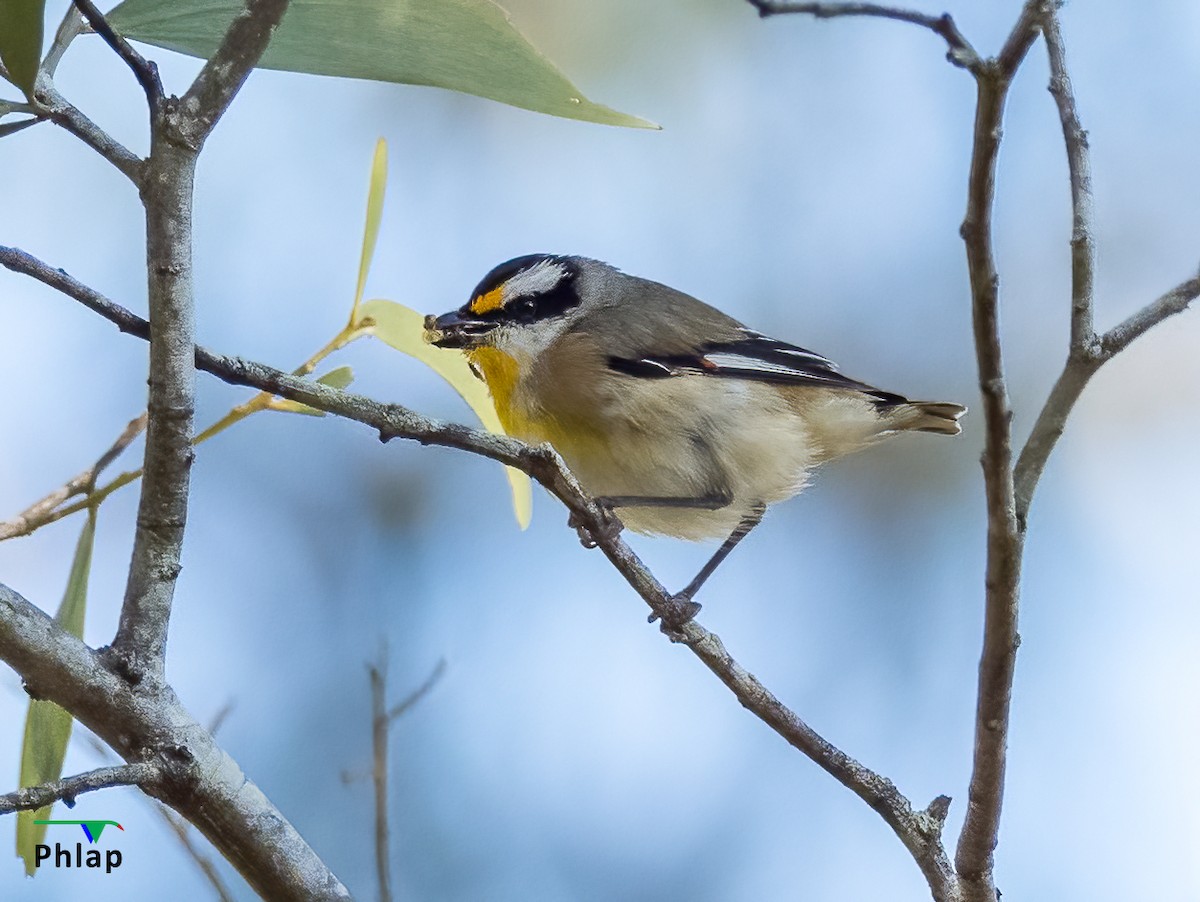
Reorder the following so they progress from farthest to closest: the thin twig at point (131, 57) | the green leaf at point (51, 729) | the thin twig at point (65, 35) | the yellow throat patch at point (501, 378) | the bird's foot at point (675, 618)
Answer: the yellow throat patch at point (501, 378)
the bird's foot at point (675, 618)
the green leaf at point (51, 729)
the thin twig at point (65, 35)
the thin twig at point (131, 57)

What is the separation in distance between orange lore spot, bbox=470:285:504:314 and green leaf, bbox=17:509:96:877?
2.56ft

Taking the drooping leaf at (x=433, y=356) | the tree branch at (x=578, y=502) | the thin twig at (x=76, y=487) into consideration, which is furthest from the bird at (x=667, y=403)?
the thin twig at (x=76, y=487)

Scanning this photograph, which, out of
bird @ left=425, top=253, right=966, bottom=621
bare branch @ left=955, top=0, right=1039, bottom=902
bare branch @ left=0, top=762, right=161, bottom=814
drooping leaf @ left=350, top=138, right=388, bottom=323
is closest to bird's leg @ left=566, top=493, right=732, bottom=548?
bird @ left=425, top=253, right=966, bottom=621

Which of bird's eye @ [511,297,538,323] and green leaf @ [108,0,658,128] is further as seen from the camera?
bird's eye @ [511,297,538,323]

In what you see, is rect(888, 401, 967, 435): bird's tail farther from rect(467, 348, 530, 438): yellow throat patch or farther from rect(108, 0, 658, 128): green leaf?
rect(108, 0, 658, 128): green leaf

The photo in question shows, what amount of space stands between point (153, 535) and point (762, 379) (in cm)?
103

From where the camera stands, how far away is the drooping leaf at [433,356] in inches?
42.9

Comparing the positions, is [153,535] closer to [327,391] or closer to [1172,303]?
[327,391]

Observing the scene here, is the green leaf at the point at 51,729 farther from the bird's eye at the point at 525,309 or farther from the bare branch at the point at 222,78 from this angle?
the bird's eye at the point at 525,309

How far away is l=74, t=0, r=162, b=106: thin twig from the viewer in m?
0.65

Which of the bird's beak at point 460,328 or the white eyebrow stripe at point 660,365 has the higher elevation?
the bird's beak at point 460,328

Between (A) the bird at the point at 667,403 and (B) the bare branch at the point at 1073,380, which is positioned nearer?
(B) the bare branch at the point at 1073,380

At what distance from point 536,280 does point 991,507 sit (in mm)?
1023

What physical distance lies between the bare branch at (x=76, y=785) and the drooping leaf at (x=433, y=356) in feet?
1.48
